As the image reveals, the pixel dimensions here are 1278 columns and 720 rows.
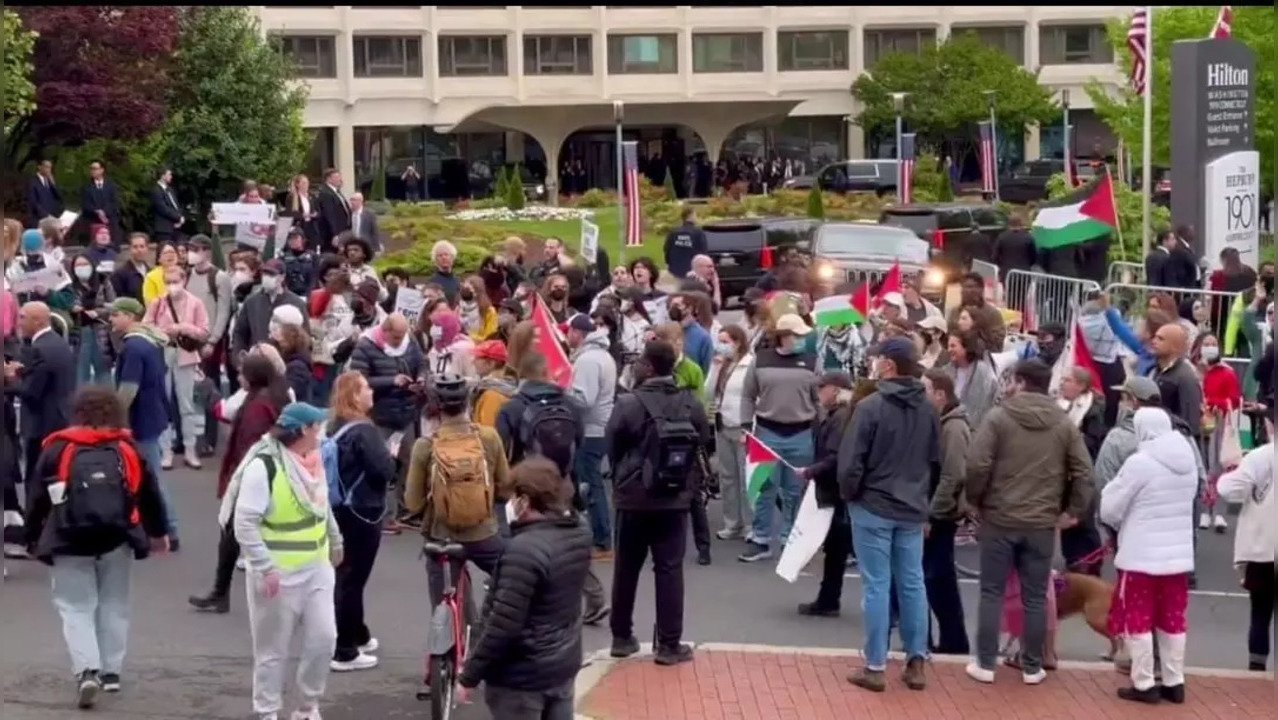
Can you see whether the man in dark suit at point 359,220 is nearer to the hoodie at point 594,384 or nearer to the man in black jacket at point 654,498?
the hoodie at point 594,384

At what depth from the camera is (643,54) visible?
64938 mm

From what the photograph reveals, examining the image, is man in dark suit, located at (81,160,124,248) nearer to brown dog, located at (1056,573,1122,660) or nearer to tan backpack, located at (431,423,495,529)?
tan backpack, located at (431,423,495,529)

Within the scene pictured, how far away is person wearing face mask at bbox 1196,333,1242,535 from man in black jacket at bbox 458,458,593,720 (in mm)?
7765

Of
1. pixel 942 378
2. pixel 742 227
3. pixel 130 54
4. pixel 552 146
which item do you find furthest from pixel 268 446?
pixel 552 146

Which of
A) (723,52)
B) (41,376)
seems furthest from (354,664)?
(723,52)

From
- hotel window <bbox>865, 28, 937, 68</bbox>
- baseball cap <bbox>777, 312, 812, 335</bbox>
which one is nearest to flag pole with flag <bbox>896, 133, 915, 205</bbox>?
baseball cap <bbox>777, 312, 812, 335</bbox>

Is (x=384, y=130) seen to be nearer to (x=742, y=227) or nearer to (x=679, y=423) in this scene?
(x=742, y=227)

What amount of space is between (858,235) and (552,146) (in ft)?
125

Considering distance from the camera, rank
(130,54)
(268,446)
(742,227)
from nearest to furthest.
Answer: (268,446) → (742,227) → (130,54)

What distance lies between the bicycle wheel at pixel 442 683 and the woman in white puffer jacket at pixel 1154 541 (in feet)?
11.0

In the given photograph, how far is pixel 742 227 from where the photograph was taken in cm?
3062

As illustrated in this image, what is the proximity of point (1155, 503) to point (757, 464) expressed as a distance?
3.74m

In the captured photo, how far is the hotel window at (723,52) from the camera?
6512cm

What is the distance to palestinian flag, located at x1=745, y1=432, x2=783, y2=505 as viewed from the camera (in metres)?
12.3
